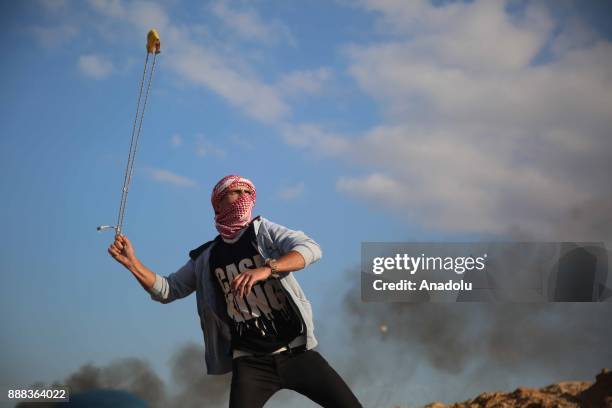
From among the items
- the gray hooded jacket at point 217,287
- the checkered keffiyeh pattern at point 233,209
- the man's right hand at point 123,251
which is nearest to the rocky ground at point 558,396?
the gray hooded jacket at point 217,287

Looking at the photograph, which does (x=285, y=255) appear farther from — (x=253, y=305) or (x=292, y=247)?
(x=253, y=305)

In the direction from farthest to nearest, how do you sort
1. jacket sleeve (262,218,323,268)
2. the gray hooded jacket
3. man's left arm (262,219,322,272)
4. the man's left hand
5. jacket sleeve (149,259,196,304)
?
jacket sleeve (149,259,196,304)
the gray hooded jacket
jacket sleeve (262,218,323,268)
man's left arm (262,219,322,272)
the man's left hand

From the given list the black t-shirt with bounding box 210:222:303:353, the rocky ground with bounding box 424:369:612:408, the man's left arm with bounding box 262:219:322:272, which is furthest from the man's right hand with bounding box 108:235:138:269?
the rocky ground with bounding box 424:369:612:408

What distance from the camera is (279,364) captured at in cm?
655

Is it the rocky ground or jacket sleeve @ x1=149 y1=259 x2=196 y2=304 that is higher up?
jacket sleeve @ x1=149 y1=259 x2=196 y2=304

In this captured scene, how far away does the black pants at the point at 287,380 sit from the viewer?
252 inches

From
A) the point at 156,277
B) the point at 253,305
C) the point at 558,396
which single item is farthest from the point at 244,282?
the point at 558,396

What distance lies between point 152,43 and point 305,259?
2.77 m

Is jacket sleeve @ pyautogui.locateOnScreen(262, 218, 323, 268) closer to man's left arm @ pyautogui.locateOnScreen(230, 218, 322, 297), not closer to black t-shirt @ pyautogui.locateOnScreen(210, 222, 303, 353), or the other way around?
man's left arm @ pyautogui.locateOnScreen(230, 218, 322, 297)

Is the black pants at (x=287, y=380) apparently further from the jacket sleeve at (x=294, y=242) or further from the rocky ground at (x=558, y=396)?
the rocky ground at (x=558, y=396)

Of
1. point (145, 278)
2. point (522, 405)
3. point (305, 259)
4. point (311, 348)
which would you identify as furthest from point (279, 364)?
point (522, 405)

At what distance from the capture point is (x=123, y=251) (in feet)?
22.8

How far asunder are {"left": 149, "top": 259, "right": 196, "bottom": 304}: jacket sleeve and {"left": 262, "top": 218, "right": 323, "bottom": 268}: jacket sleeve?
1098 mm

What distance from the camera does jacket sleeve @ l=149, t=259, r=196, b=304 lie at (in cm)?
709
